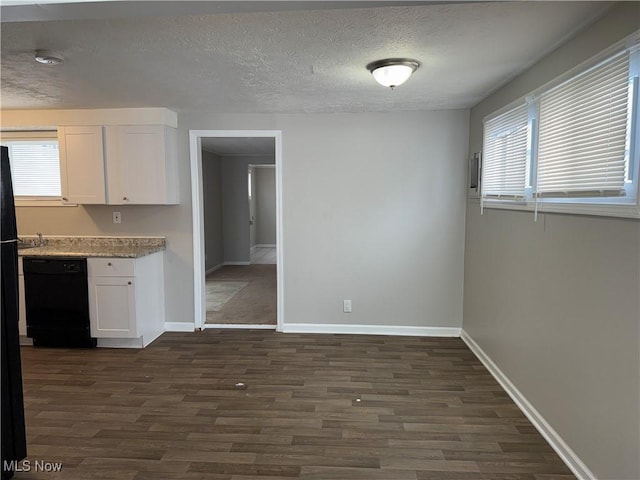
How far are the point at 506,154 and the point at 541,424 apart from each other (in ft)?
6.27

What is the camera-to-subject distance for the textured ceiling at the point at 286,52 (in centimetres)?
192

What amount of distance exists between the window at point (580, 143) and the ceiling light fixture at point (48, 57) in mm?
2977

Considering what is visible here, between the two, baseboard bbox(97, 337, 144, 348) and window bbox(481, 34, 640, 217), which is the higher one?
window bbox(481, 34, 640, 217)

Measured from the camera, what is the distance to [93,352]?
12.4ft

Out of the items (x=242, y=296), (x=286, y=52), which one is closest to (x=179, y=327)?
(x=242, y=296)

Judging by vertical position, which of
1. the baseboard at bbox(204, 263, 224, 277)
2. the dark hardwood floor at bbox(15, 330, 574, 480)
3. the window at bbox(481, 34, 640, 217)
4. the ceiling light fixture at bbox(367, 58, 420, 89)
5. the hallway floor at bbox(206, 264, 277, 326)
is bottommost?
the dark hardwood floor at bbox(15, 330, 574, 480)

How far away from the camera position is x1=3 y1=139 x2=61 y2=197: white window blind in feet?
14.6

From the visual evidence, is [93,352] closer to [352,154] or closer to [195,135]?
[195,135]

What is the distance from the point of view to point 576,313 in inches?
83.8

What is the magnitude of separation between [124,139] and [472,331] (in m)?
3.94

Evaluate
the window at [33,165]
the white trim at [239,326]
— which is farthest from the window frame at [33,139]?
the white trim at [239,326]

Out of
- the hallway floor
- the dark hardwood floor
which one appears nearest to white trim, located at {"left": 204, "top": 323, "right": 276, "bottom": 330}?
the hallway floor

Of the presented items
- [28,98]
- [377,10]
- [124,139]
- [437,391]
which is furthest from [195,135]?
[437,391]

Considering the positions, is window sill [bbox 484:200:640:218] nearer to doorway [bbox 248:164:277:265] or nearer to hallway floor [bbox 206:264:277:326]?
hallway floor [bbox 206:264:277:326]
